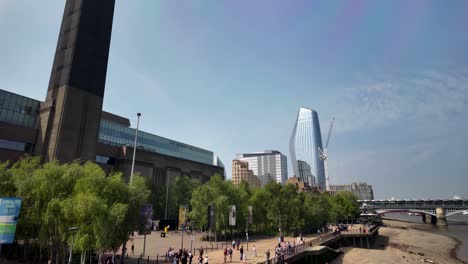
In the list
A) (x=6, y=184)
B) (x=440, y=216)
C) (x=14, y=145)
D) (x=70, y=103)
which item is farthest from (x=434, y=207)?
(x=6, y=184)

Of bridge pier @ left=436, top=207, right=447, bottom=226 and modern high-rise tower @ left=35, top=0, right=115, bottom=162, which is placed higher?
modern high-rise tower @ left=35, top=0, right=115, bottom=162

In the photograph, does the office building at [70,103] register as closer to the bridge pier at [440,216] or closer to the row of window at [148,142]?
the row of window at [148,142]

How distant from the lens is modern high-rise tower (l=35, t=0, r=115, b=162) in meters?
64.4

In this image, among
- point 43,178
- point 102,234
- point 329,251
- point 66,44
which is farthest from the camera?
point 66,44

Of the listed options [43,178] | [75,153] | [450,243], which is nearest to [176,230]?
[75,153]

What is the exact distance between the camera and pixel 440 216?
14288 cm

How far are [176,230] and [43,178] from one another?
143 feet

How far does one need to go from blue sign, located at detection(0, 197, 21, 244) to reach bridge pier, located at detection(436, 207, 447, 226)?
172171mm

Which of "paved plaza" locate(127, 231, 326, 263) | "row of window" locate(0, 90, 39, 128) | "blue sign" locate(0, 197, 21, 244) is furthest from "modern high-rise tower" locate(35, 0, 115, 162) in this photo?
"blue sign" locate(0, 197, 21, 244)

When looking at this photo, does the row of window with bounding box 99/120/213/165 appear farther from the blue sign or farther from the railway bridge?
the railway bridge

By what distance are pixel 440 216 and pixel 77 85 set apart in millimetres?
167691

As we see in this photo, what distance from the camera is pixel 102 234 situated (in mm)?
24250

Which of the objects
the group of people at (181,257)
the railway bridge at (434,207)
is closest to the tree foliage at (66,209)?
the group of people at (181,257)

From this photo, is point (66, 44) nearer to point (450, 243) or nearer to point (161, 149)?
point (161, 149)
